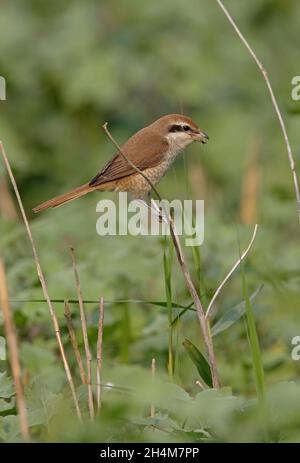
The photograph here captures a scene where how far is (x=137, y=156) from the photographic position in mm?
5137

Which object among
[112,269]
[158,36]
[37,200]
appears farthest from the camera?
[158,36]

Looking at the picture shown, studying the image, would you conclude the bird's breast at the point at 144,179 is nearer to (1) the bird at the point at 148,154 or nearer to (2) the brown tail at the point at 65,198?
(1) the bird at the point at 148,154

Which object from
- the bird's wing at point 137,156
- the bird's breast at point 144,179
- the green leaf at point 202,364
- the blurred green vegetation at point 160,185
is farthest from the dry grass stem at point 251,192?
the green leaf at point 202,364

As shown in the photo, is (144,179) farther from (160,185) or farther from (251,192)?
(160,185)

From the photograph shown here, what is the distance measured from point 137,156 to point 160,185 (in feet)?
12.2

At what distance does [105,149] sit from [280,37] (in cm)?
209

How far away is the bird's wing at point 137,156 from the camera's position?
202 inches

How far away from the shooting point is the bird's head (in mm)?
5090

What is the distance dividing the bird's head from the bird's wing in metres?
0.03

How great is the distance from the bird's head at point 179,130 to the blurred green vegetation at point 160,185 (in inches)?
16.9

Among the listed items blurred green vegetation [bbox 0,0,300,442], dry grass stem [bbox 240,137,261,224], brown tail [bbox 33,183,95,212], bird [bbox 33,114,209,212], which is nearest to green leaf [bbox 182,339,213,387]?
blurred green vegetation [bbox 0,0,300,442]
